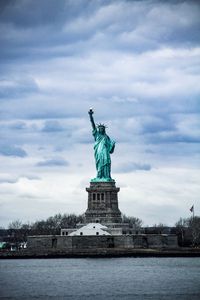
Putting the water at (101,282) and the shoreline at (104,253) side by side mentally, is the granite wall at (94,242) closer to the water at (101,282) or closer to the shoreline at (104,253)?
the shoreline at (104,253)

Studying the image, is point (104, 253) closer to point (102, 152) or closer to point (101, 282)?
point (102, 152)

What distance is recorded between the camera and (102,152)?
89.4m

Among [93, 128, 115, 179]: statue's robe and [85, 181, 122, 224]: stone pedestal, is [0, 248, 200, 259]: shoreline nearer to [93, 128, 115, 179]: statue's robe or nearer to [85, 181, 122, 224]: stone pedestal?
[85, 181, 122, 224]: stone pedestal

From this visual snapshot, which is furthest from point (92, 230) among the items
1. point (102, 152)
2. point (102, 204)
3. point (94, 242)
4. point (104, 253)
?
point (102, 152)

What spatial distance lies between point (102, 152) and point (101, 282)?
41392mm

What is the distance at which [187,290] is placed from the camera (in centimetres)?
4288

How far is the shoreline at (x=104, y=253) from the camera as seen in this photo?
7788 centimetres

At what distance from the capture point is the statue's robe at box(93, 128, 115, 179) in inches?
3524

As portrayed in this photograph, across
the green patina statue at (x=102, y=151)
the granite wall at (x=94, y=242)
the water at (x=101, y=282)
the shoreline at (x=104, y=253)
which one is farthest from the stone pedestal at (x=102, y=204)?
the water at (x=101, y=282)

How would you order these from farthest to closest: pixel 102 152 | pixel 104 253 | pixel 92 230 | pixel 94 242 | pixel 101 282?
pixel 102 152 → pixel 92 230 → pixel 94 242 → pixel 104 253 → pixel 101 282

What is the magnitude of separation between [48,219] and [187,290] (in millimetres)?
94598

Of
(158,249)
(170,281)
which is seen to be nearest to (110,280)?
(170,281)

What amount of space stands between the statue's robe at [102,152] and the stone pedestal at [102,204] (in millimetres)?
1600

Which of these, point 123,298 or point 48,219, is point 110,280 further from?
point 48,219
